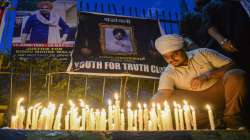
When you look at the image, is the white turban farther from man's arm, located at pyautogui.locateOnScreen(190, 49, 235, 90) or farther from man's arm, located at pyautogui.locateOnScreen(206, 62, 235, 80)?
man's arm, located at pyautogui.locateOnScreen(206, 62, 235, 80)

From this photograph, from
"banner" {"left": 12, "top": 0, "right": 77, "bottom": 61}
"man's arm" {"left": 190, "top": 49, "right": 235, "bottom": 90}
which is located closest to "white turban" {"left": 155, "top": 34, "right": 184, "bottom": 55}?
"man's arm" {"left": 190, "top": 49, "right": 235, "bottom": 90}

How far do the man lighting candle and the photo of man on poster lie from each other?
4142mm

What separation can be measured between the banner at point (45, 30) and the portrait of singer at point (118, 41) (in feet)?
3.18

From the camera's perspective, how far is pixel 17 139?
88.8 inches

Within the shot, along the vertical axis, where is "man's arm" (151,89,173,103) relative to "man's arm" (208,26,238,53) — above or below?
below

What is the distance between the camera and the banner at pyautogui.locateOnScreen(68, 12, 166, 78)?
288 inches

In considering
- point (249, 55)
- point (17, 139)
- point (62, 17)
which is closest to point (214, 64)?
point (249, 55)

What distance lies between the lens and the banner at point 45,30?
309 inches

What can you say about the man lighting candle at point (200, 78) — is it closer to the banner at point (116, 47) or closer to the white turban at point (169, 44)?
the white turban at point (169, 44)

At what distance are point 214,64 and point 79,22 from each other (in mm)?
4636

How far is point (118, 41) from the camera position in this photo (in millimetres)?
8062

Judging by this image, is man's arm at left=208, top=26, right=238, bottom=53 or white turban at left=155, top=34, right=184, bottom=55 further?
man's arm at left=208, top=26, right=238, bottom=53

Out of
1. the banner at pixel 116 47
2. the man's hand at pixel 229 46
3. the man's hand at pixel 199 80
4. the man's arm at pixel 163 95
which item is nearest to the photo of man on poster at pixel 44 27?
the banner at pixel 116 47

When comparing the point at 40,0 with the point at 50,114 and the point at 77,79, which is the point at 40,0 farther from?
the point at 50,114
